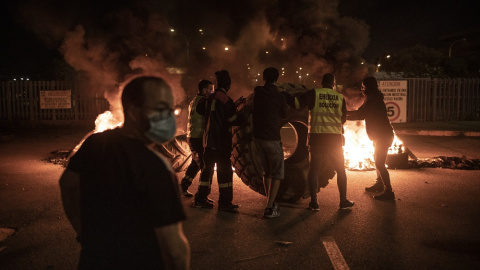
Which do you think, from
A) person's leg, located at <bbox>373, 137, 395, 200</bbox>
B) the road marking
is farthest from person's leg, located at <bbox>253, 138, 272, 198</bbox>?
person's leg, located at <bbox>373, 137, 395, 200</bbox>

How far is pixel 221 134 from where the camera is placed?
6059 millimetres

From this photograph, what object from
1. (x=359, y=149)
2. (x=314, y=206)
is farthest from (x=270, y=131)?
(x=359, y=149)

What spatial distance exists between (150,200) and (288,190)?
482 centimetres

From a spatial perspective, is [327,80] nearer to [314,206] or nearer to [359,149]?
[314,206]

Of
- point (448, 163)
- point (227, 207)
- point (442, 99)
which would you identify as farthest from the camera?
point (442, 99)

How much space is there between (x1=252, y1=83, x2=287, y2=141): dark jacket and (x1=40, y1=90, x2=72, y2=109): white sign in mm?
17690

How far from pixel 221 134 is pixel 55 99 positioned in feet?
58.4

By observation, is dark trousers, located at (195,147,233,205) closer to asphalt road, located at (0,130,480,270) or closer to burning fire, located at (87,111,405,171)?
asphalt road, located at (0,130,480,270)

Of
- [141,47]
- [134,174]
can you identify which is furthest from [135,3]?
[134,174]

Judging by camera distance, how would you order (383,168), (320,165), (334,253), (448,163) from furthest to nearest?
(448,163)
(383,168)
(320,165)
(334,253)

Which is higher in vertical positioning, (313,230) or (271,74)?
(271,74)

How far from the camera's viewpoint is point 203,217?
230 inches

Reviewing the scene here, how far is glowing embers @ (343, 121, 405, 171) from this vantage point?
9.21m

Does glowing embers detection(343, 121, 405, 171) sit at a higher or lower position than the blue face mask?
lower
